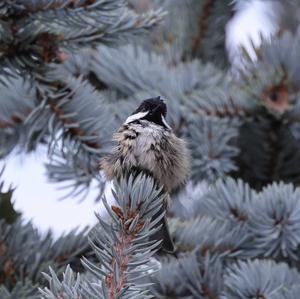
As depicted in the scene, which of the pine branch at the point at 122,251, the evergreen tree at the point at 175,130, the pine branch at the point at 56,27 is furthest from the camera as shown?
the pine branch at the point at 56,27

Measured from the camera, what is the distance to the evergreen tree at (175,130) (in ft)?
4.73

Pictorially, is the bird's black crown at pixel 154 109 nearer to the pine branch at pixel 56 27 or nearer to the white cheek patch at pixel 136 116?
the white cheek patch at pixel 136 116

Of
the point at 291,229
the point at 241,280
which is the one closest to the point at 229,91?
the point at 291,229

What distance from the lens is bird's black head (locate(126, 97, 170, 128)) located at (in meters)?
1.92

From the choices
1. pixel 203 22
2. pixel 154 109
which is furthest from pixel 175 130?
pixel 203 22

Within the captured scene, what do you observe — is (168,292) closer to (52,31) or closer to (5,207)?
(5,207)

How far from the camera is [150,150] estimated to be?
191 cm

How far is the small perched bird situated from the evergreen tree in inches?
2.0

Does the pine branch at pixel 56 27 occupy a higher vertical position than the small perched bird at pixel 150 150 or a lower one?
higher

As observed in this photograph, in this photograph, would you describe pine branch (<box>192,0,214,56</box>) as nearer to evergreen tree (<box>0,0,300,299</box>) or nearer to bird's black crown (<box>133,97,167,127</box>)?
evergreen tree (<box>0,0,300,299</box>)

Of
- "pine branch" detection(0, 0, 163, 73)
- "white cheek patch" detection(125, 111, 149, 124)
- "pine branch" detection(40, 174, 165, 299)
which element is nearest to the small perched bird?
"white cheek patch" detection(125, 111, 149, 124)

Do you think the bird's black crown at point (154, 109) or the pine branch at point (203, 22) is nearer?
the bird's black crown at point (154, 109)

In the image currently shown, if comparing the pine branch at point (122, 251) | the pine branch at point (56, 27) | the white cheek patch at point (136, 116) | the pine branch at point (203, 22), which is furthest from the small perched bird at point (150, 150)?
the pine branch at point (122, 251)

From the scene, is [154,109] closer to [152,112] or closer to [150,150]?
[152,112]
